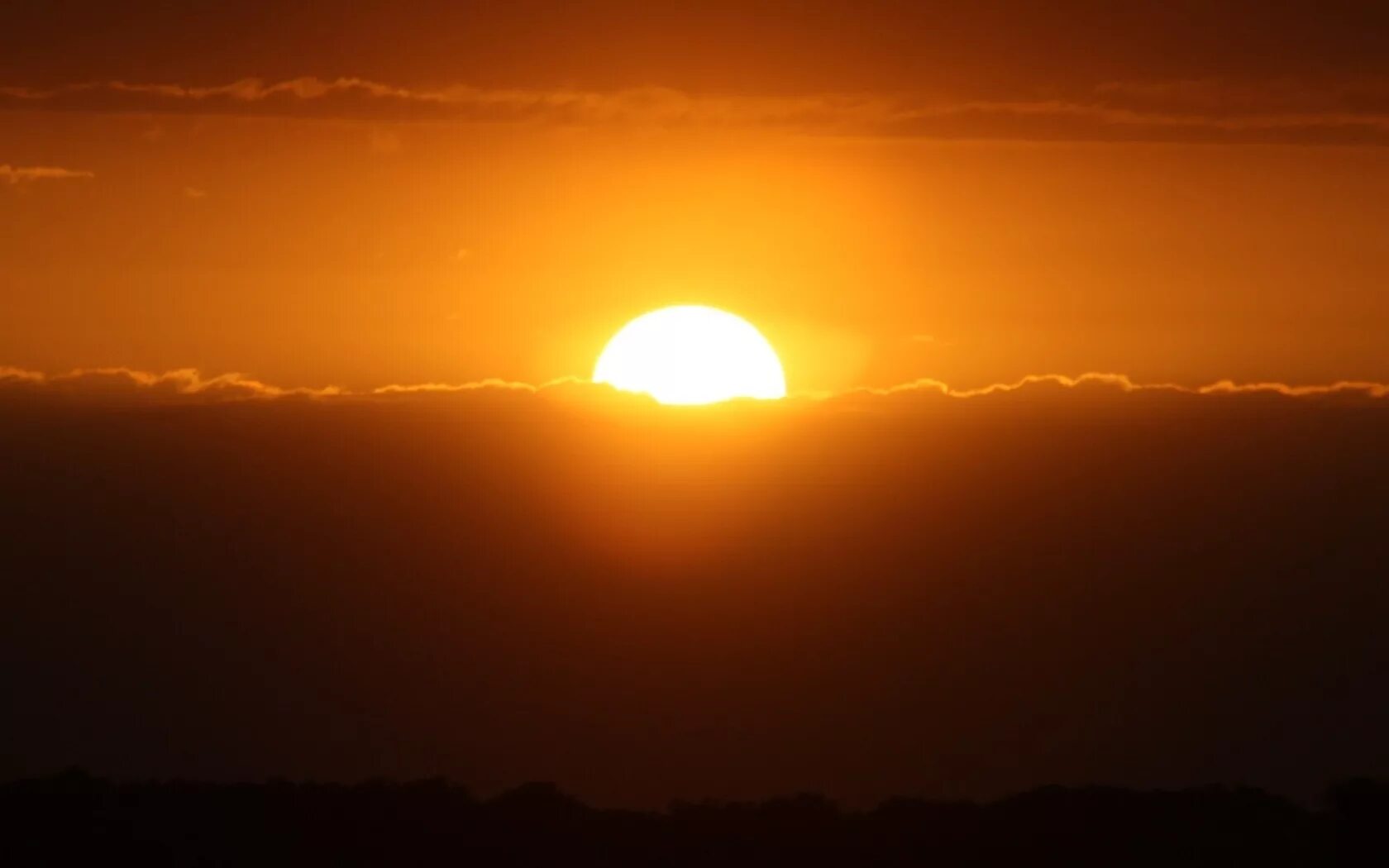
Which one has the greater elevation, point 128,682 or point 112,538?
point 112,538

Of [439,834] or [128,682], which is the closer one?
[439,834]

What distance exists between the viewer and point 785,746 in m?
34.5

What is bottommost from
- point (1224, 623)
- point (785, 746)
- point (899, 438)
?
point (785, 746)

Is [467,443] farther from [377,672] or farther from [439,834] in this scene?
[439,834]

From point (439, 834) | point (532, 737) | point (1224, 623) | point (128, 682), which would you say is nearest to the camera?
point (439, 834)

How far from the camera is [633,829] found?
2823 centimetres

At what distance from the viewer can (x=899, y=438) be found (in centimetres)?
4050

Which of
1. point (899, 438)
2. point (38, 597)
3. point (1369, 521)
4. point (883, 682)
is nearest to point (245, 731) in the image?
point (38, 597)

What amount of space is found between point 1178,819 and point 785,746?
7387 mm

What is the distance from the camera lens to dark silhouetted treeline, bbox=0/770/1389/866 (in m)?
27.0

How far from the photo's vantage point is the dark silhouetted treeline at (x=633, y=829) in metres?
27.0

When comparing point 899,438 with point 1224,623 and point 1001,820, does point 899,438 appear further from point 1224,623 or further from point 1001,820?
point 1001,820

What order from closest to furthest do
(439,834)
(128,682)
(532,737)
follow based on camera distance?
(439,834)
(532,737)
(128,682)

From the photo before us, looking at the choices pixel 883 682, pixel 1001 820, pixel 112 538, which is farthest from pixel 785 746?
pixel 112 538
